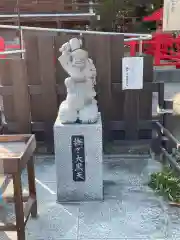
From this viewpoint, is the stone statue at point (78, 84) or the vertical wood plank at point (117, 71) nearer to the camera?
the stone statue at point (78, 84)

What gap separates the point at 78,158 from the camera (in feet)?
10.3

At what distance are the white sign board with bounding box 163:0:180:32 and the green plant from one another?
150 centimetres

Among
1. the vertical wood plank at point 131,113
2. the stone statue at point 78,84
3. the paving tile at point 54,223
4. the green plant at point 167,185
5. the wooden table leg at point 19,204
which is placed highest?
the stone statue at point 78,84

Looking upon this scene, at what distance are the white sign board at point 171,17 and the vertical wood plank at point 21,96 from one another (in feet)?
6.60

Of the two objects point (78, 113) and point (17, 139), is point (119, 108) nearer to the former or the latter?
point (78, 113)

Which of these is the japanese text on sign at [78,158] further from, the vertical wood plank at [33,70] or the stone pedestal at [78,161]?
the vertical wood plank at [33,70]

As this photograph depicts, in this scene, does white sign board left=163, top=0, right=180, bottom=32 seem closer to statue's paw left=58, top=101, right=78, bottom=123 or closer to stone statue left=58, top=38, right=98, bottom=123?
stone statue left=58, top=38, right=98, bottom=123

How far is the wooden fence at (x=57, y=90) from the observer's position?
4.14 metres

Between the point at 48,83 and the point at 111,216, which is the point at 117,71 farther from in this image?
the point at 111,216

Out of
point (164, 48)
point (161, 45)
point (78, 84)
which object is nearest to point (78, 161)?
point (78, 84)

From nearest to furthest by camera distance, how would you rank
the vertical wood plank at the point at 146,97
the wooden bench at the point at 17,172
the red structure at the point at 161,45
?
the wooden bench at the point at 17,172, the vertical wood plank at the point at 146,97, the red structure at the point at 161,45

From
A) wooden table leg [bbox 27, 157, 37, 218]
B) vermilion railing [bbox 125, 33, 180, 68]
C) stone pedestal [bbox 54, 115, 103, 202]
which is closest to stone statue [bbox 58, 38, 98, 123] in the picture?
stone pedestal [bbox 54, 115, 103, 202]

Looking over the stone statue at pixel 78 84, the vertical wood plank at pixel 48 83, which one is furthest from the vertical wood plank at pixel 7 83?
the stone statue at pixel 78 84

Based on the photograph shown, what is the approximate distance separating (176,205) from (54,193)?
4.12 ft
